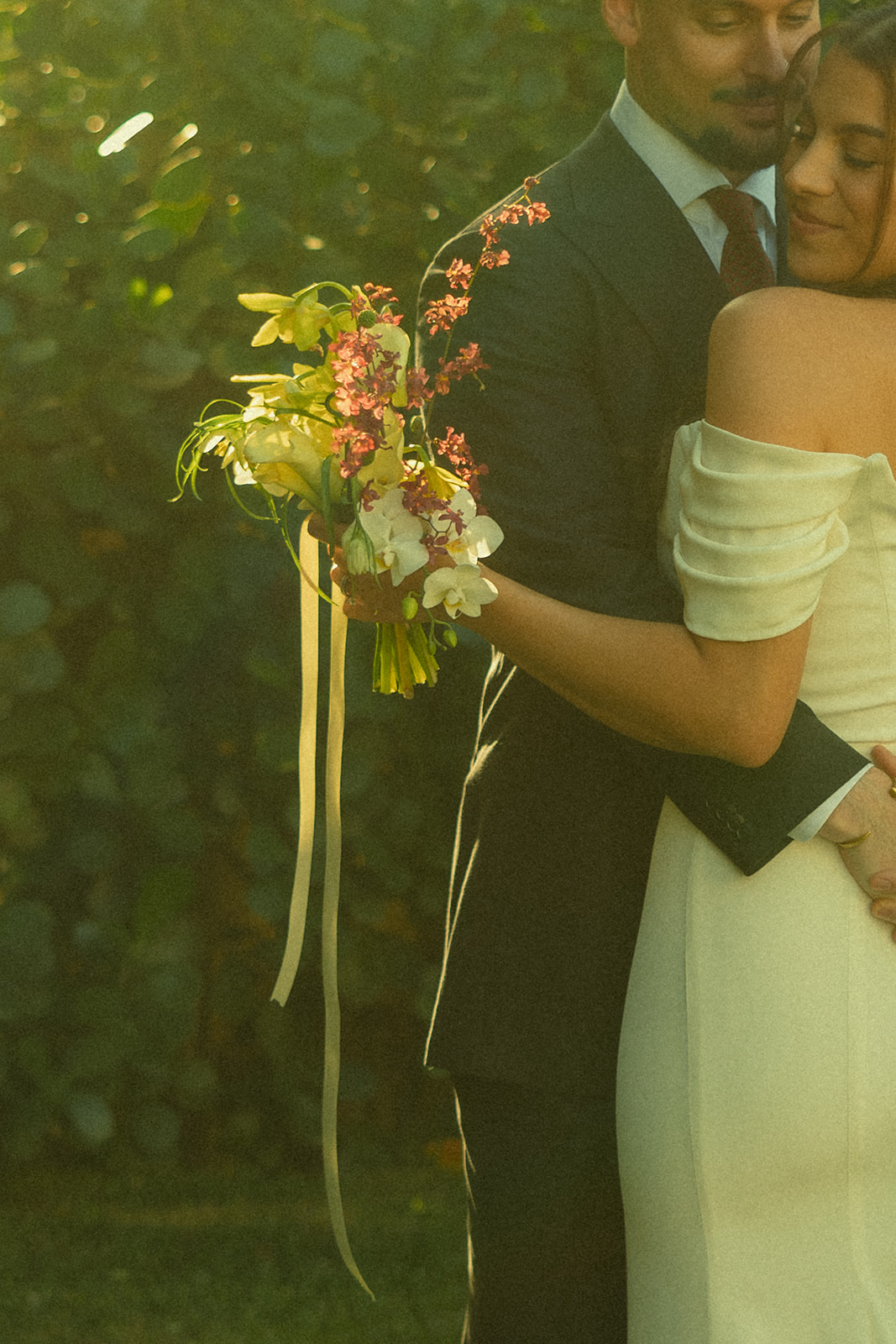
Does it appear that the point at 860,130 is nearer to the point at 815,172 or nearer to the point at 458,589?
the point at 815,172

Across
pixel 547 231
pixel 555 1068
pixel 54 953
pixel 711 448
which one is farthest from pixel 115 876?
pixel 711 448

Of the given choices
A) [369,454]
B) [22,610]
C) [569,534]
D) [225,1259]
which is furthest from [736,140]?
[225,1259]

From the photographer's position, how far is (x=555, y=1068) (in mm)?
1787

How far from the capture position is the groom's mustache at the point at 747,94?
73.9 inches

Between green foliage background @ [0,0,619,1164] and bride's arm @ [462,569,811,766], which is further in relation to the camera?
green foliage background @ [0,0,619,1164]

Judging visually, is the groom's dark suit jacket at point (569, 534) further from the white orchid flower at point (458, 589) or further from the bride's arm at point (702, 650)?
the white orchid flower at point (458, 589)

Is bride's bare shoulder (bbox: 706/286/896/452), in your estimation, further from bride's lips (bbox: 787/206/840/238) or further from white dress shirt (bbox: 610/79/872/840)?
white dress shirt (bbox: 610/79/872/840)

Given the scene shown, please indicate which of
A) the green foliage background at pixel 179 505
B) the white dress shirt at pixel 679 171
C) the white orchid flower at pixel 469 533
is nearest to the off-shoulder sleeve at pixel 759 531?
the white orchid flower at pixel 469 533

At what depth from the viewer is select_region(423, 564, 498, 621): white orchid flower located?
1438mm

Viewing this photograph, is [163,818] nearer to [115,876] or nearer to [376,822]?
[115,876]

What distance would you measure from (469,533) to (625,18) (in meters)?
0.91

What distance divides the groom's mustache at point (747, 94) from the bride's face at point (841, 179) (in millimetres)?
363

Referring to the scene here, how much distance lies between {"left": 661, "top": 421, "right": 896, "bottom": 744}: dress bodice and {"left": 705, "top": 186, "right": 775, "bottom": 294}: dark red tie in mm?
382

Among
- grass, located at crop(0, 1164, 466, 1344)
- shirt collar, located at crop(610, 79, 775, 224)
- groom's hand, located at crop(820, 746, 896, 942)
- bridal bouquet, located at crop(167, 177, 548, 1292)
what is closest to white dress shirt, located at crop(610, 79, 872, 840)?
shirt collar, located at crop(610, 79, 775, 224)
